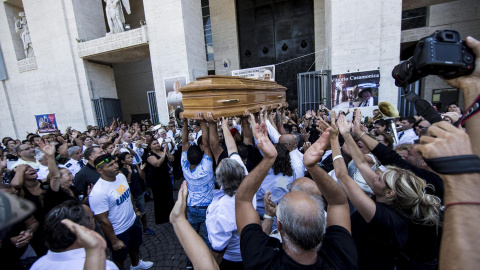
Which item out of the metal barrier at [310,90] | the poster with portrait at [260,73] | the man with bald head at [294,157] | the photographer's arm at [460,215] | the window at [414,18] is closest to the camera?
the photographer's arm at [460,215]

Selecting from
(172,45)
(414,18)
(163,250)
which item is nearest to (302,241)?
(163,250)

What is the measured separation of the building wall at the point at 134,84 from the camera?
48.0ft

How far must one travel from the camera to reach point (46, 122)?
10.7m

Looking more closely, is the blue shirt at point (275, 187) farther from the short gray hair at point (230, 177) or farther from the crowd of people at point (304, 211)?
the short gray hair at point (230, 177)

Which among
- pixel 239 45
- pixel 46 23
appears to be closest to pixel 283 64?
pixel 239 45

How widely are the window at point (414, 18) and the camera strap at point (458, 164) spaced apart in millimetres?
12355

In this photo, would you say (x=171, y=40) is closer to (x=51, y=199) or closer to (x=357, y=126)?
(x=51, y=199)

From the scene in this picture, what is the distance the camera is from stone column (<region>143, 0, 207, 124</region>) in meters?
8.20

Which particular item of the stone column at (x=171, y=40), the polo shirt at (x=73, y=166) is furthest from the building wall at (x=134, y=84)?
the polo shirt at (x=73, y=166)

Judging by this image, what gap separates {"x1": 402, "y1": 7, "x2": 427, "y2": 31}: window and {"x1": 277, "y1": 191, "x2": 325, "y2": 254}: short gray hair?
12.5 metres

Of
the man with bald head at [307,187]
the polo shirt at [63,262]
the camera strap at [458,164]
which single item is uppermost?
the camera strap at [458,164]

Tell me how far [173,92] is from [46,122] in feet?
24.3

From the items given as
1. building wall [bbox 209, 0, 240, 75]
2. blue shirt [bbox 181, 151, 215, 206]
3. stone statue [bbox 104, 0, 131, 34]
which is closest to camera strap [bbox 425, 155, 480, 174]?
blue shirt [bbox 181, 151, 215, 206]

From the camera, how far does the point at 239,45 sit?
37.1ft
